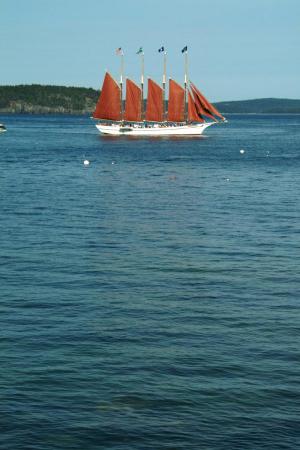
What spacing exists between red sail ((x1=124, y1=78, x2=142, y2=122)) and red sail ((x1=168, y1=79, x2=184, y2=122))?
25.0ft

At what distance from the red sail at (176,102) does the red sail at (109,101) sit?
11.3m

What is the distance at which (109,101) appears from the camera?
175 m

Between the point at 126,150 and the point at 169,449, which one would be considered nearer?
the point at 169,449

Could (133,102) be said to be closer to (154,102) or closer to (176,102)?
(154,102)

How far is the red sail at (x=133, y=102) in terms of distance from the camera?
172 meters

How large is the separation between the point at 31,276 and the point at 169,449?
17.5m

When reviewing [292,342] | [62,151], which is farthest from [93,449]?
[62,151]

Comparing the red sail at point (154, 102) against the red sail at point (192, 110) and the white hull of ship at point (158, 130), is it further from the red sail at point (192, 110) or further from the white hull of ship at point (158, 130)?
the red sail at point (192, 110)

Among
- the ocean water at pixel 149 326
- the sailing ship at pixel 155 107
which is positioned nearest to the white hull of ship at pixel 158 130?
the sailing ship at pixel 155 107

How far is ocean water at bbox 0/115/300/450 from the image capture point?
20.1 metres

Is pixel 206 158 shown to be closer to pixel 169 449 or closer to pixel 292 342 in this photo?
pixel 292 342

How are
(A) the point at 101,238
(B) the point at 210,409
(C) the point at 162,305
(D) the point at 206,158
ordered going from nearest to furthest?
(B) the point at 210,409, (C) the point at 162,305, (A) the point at 101,238, (D) the point at 206,158

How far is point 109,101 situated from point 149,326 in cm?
14974

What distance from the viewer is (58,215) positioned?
183 ft
